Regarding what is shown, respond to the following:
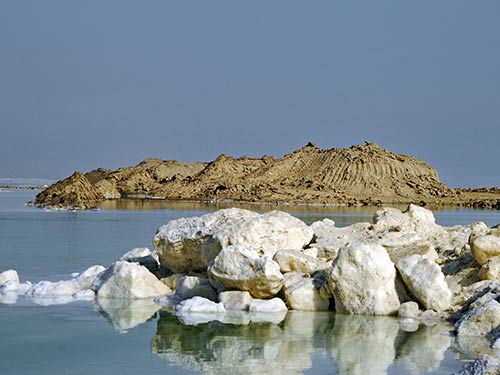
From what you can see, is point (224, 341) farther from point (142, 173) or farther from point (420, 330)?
point (142, 173)

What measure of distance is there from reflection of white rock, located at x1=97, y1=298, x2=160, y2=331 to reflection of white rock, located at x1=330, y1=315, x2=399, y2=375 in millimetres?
2621

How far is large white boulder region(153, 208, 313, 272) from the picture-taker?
12242 millimetres

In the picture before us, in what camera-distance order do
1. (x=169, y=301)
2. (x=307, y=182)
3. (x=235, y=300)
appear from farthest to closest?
(x=307, y=182) < (x=169, y=301) < (x=235, y=300)

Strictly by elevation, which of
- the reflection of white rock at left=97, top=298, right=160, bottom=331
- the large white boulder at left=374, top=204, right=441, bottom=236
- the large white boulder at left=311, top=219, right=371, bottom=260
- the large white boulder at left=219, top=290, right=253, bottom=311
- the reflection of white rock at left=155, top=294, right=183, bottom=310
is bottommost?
the reflection of white rock at left=97, top=298, right=160, bottom=331

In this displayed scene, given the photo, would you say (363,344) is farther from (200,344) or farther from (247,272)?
(247,272)

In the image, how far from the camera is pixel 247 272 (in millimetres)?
10930

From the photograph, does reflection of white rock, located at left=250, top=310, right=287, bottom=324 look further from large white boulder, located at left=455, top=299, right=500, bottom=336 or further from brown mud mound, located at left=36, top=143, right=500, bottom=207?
brown mud mound, located at left=36, top=143, right=500, bottom=207

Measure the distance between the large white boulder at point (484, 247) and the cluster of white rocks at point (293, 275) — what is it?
14mm

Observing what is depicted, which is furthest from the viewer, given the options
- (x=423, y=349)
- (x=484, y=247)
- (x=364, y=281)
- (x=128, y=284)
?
(x=128, y=284)

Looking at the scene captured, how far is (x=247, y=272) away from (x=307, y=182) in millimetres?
57371

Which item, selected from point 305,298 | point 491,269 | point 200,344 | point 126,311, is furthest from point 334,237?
point 200,344

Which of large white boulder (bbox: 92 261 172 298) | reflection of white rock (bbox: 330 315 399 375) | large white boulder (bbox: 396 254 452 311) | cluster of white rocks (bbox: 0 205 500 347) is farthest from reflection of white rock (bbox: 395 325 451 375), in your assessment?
large white boulder (bbox: 92 261 172 298)

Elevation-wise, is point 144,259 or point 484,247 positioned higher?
point 484,247

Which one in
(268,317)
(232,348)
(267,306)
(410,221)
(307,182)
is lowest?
(232,348)
